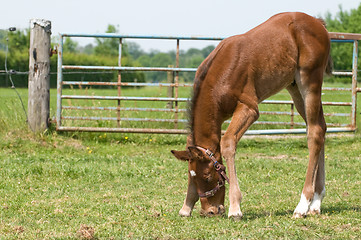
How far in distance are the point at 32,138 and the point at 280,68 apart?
6.08m

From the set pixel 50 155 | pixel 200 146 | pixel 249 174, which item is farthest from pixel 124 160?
pixel 200 146

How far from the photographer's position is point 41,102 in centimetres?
1021

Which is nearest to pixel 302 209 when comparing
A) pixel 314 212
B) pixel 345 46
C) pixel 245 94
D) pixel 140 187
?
pixel 314 212

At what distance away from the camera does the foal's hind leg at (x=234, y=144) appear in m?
4.92

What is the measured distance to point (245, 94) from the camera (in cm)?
516

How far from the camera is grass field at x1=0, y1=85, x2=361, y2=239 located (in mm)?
4602

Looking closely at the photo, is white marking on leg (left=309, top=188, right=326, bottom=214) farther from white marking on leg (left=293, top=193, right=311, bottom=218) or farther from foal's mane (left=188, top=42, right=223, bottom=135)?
foal's mane (left=188, top=42, right=223, bottom=135)

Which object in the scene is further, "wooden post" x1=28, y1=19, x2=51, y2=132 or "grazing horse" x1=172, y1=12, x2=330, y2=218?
"wooden post" x1=28, y1=19, x2=51, y2=132

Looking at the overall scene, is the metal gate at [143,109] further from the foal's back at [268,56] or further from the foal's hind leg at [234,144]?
the foal's hind leg at [234,144]

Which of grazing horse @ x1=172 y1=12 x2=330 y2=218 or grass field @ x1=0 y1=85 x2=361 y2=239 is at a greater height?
grazing horse @ x1=172 y1=12 x2=330 y2=218

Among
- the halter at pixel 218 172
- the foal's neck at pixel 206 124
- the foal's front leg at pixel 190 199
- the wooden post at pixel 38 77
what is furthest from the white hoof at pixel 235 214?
the wooden post at pixel 38 77

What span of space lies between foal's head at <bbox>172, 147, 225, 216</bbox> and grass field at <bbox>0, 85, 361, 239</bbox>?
0.15 metres

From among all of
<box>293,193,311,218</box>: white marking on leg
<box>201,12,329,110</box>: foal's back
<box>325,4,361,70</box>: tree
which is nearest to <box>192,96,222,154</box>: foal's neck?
<box>201,12,329,110</box>: foal's back

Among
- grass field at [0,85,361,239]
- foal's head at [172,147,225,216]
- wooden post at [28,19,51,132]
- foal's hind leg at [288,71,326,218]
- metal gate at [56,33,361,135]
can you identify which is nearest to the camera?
grass field at [0,85,361,239]
